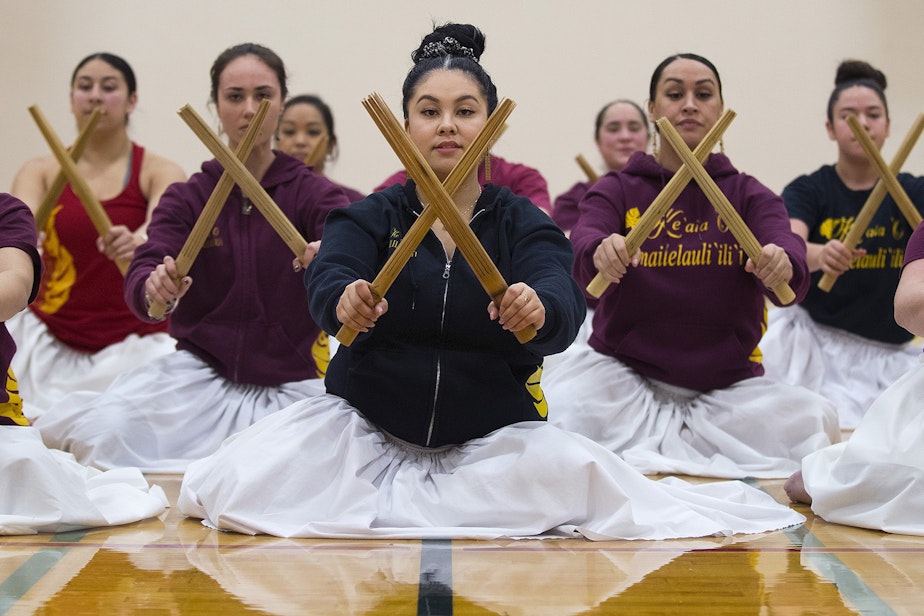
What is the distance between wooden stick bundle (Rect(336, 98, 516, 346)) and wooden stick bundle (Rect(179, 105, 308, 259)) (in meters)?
0.81

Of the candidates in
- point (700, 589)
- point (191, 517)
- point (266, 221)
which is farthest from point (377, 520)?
point (266, 221)

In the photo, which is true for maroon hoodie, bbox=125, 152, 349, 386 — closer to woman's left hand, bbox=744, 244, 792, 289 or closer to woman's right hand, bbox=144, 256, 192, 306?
woman's right hand, bbox=144, 256, 192, 306

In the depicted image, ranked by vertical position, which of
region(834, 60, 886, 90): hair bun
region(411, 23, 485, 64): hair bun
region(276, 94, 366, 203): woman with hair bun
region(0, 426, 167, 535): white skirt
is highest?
region(834, 60, 886, 90): hair bun

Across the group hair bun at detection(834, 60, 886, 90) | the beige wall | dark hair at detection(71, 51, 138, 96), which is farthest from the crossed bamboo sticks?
the beige wall

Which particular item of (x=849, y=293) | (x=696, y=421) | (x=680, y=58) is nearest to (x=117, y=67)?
(x=680, y=58)

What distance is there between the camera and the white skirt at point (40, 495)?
215 centimetres

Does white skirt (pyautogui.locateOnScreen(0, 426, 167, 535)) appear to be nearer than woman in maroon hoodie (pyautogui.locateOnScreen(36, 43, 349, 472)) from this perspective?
Yes

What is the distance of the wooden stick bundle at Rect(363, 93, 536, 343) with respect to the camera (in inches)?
83.0

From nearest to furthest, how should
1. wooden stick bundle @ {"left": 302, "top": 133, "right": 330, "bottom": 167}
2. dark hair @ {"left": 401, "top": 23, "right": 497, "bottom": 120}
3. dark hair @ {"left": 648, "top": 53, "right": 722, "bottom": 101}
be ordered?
dark hair @ {"left": 401, "top": 23, "right": 497, "bottom": 120}, dark hair @ {"left": 648, "top": 53, "right": 722, "bottom": 101}, wooden stick bundle @ {"left": 302, "top": 133, "right": 330, "bottom": 167}

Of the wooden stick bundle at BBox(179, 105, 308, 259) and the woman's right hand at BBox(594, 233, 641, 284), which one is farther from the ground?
the wooden stick bundle at BBox(179, 105, 308, 259)

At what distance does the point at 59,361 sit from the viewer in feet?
13.0

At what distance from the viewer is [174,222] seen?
3.21 meters

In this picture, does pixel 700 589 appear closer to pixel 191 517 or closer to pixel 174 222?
pixel 191 517

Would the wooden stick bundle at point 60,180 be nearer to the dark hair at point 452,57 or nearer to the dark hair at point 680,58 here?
the dark hair at point 452,57
